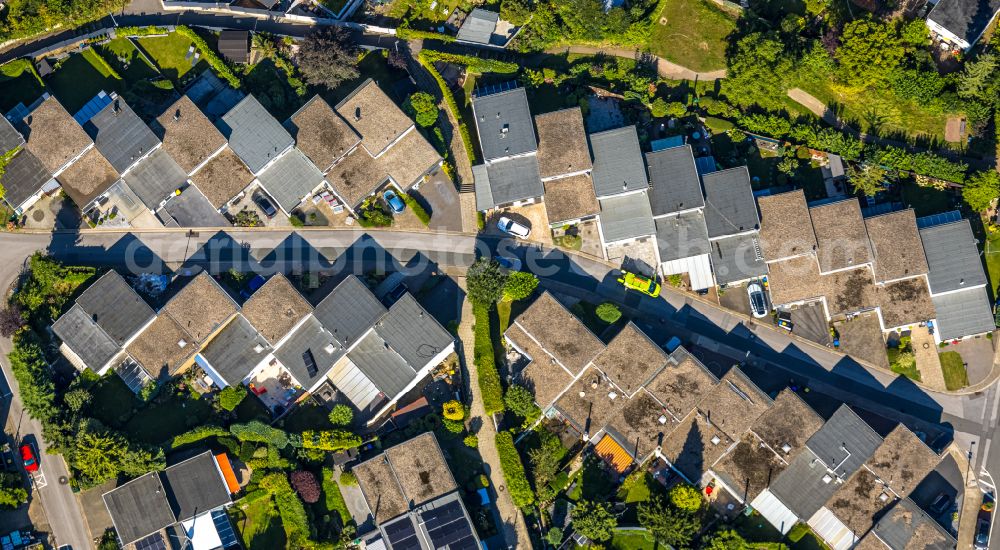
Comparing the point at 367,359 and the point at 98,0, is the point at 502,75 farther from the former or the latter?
the point at 98,0

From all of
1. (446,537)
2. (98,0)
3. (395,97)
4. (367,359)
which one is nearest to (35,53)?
(98,0)

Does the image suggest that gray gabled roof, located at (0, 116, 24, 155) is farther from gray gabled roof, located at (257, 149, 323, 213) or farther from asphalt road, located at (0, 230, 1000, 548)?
gray gabled roof, located at (257, 149, 323, 213)

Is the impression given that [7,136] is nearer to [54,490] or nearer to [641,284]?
[54,490]

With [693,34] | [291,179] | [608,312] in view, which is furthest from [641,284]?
[291,179]

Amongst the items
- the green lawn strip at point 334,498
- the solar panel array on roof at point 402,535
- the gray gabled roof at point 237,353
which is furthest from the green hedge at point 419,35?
the solar panel array on roof at point 402,535

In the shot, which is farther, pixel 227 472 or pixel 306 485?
pixel 227 472

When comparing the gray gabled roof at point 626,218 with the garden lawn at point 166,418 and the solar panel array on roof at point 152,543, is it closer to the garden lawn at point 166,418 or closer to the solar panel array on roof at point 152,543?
the garden lawn at point 166,418
